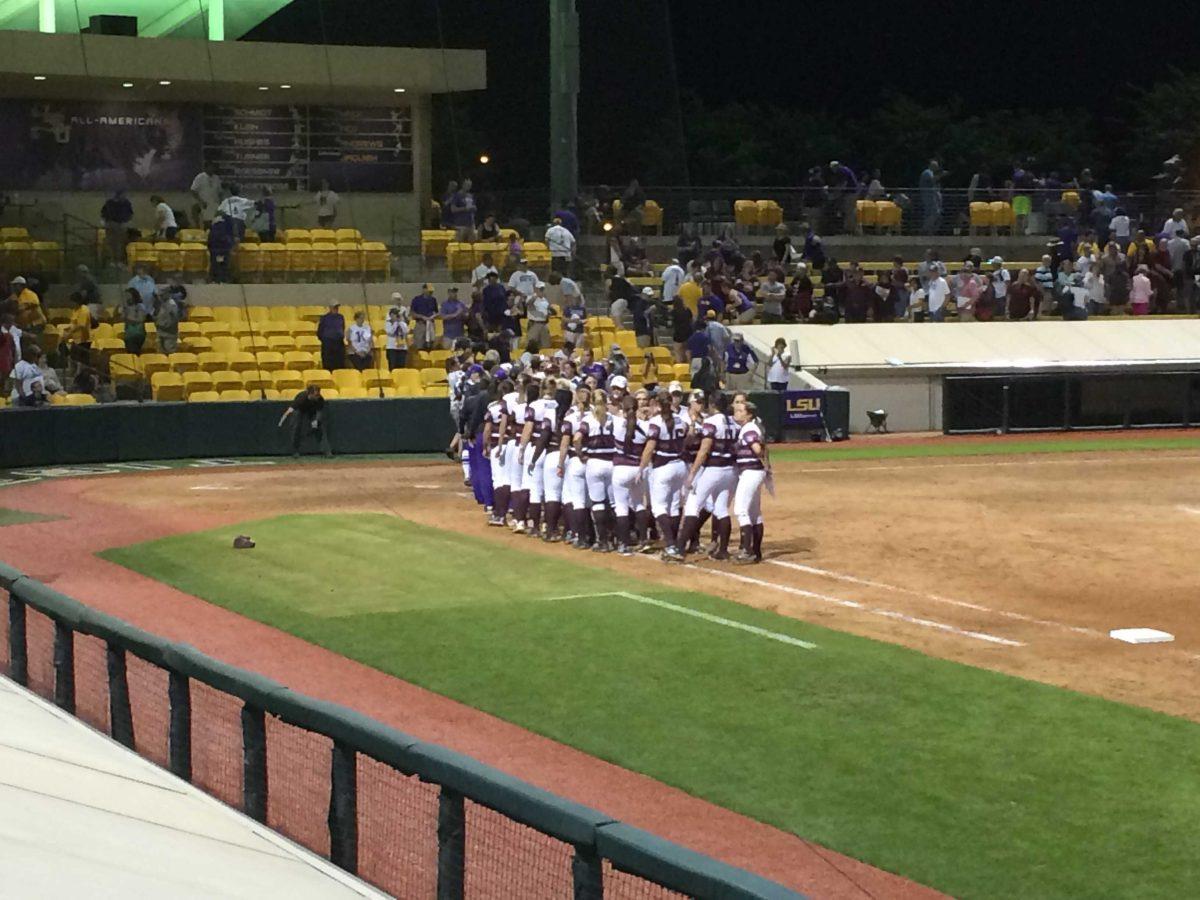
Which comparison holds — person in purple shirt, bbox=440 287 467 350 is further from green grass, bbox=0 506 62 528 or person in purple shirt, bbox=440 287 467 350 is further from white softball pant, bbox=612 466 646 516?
white softball pant, bbox=612 466 646 516

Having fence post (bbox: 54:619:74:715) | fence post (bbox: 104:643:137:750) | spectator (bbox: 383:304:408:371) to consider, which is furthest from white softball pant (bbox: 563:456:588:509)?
spectator (bbox: 383:304:408:371)

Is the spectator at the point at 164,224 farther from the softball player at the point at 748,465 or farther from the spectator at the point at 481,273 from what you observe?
the softball player at the point at 748,465

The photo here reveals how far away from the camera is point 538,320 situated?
31.9 meters

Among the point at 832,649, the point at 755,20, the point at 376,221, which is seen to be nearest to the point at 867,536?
the point at 832,649

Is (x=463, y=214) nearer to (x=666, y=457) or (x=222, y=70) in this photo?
(x=222, y=70)

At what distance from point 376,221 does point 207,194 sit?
413cm

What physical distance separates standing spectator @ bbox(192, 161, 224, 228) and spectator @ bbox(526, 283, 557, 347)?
6.79 m

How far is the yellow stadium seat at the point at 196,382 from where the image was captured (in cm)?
2917

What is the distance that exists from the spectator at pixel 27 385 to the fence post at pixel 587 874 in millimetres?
23814

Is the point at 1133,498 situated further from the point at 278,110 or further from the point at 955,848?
the point at 278,110

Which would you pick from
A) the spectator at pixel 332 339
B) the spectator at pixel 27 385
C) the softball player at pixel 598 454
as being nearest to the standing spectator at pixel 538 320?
the spectator at pixel 332 339

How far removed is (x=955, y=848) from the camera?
8.09m

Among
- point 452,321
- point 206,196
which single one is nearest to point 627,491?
point 452,321

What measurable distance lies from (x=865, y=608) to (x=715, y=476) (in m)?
2.69
